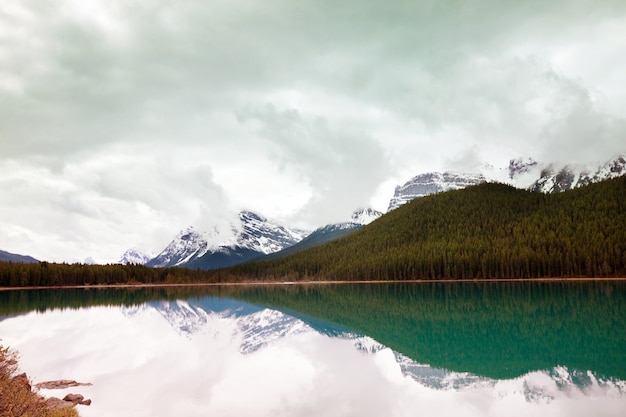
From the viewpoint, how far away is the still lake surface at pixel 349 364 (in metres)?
23.7

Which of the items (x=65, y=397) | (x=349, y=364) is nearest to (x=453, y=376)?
(x=349, y=364)

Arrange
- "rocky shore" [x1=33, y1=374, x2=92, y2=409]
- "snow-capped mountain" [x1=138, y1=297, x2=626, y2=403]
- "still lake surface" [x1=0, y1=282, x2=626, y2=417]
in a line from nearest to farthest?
"still lake surface" [x1=0, y1=282, x2=626, y2=417], "rocky shore" [x1=33, y1=374, x2=92, y2=409], "snow-capped mountain" [x1=138, y1=297, x2=626, y2=403]

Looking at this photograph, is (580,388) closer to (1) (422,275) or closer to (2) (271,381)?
(2) (271,381)

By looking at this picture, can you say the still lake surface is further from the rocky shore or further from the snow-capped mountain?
the rocky shore

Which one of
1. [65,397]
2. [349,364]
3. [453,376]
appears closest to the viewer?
[65,397]

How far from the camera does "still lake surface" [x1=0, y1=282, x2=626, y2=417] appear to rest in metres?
23.7

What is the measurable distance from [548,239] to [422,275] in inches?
1962

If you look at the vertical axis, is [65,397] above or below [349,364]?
above

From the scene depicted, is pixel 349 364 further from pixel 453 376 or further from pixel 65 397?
pixel 65 397

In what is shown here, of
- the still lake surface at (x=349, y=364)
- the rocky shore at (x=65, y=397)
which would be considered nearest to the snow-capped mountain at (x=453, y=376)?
the still lake surface at (x=349, y=364)

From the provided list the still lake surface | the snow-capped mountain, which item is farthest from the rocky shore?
the snow-capped mountain

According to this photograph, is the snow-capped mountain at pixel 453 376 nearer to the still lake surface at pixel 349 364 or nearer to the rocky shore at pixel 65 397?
the still lake surface at pixel 349 364

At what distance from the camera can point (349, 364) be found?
110 feet

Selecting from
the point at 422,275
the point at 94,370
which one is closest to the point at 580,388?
the point at 94,370
